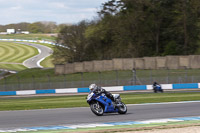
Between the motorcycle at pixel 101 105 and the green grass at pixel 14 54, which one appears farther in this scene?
the green grass at pixel 14 54

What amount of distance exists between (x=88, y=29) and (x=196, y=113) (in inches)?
1964

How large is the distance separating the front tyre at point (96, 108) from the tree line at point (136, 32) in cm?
4182

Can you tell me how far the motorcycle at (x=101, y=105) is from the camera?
13266 millimetres

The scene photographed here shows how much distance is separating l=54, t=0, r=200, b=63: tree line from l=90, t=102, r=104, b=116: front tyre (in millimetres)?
41816

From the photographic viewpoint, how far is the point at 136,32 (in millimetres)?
58812

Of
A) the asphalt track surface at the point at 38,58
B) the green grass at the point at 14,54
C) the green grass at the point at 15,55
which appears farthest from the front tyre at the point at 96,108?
the asphalt track surface at the point at 38,58

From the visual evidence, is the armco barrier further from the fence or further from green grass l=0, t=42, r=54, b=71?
green grass l=0, t=42, r=54, b=71

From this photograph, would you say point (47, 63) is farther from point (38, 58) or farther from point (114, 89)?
point (114, 89)

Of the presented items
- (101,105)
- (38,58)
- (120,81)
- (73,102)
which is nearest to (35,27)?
(38,58)

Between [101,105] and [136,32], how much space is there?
46145mm

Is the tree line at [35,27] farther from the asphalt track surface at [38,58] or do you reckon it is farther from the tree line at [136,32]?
the tree line at [136,32]

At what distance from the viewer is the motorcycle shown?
43.5 ft

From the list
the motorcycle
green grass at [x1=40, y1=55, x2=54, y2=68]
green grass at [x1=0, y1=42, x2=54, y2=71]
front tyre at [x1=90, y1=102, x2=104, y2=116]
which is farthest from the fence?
green grass at [x1=40, y1=55, x2=54, y2=68]

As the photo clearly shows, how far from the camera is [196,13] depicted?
5588cm
